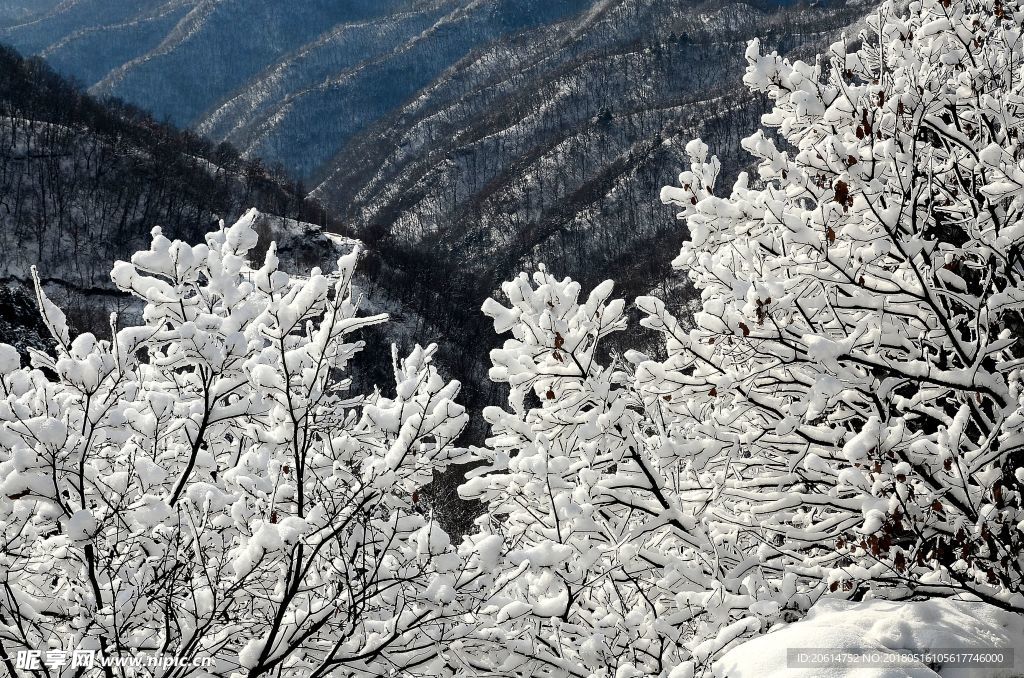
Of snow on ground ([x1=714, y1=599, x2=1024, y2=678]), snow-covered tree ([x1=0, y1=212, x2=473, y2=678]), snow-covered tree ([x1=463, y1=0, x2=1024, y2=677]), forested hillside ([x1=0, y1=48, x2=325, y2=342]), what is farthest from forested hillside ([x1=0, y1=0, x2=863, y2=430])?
snow on ground ([x1=714, y1=599, x2=1024, y2=678])

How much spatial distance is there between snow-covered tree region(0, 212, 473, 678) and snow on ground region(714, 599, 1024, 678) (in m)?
1.66

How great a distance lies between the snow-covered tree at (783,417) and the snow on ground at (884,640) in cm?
31

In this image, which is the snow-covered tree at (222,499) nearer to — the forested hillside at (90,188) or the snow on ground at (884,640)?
the snow on ground at (884,640)

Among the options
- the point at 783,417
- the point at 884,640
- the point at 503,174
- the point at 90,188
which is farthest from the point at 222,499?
the point at 503,174

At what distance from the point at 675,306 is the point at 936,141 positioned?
7216cm

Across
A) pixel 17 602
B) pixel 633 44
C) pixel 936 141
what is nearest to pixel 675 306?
pixel 936 141

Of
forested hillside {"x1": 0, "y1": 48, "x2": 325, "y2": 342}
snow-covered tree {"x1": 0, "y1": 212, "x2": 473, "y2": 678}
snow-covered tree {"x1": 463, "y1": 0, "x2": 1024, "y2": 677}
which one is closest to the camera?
snow-covered tree {"x1": 0, "y1": 212, "x2": 473, "y2": 678}

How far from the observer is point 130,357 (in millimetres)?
4105

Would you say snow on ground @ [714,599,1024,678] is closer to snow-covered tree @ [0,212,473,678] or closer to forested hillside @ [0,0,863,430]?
snow-covered tree @ [0,212,473,678]

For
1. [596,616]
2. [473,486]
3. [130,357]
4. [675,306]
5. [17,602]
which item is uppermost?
[130,357]

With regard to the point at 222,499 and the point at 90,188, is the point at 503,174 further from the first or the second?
the point at 222,499

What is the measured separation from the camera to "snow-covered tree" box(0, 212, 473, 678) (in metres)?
3.72

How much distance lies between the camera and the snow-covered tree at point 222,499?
3.72m

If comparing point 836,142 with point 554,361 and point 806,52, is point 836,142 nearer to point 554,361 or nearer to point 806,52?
point 554,361
